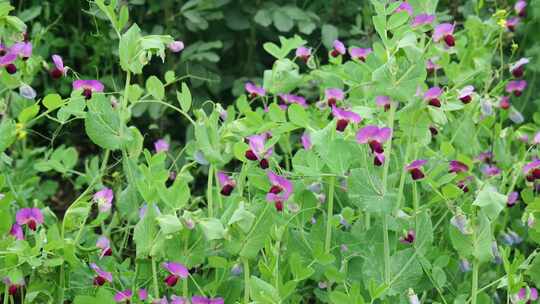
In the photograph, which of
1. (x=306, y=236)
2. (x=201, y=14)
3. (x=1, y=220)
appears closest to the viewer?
(x=1, y=220)

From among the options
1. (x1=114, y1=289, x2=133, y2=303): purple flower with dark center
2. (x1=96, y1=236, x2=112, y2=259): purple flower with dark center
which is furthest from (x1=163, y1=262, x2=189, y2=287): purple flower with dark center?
(x1=96, y1=236, x2=112, y2=259): purple flower with dark center

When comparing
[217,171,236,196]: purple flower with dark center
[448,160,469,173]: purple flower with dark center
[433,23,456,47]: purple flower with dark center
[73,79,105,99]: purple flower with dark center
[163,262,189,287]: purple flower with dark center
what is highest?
[433,23,456,47]: purple flower with dark center

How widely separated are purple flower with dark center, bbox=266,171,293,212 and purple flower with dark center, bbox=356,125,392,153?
0.16 meters

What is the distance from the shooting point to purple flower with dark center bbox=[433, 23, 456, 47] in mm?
1841

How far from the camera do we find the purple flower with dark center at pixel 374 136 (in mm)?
1614

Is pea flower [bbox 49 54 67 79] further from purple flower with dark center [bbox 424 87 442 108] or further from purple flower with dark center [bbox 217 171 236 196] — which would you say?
purple flower with dark center [bbox 424 87 442 108]

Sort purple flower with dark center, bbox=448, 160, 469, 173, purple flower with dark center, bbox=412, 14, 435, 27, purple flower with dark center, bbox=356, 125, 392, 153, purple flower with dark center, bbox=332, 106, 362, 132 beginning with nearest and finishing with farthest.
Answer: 1. purple flower with dark center, bbox=356, 125, 392, 153
2. purple flower with dark center, bbox=332, 106, 362, 132
3. purple flower with dark center, bbox=412, 14, 435, 27
4. purple flower with dark center, bbox=448, 160, 469, 173

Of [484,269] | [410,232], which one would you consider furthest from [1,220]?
[484,269]

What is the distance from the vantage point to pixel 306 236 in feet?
6.14

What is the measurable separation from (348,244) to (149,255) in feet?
1.31

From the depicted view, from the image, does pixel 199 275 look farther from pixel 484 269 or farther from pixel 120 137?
pixel 484 269

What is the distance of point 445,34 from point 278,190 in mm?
475

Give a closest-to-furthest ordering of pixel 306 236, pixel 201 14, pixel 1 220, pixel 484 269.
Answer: pixel 1 220
pixel 306 236
pixel 484 269
pixel 201 14

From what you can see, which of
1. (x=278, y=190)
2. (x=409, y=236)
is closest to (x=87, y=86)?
(x=278, y=190)
